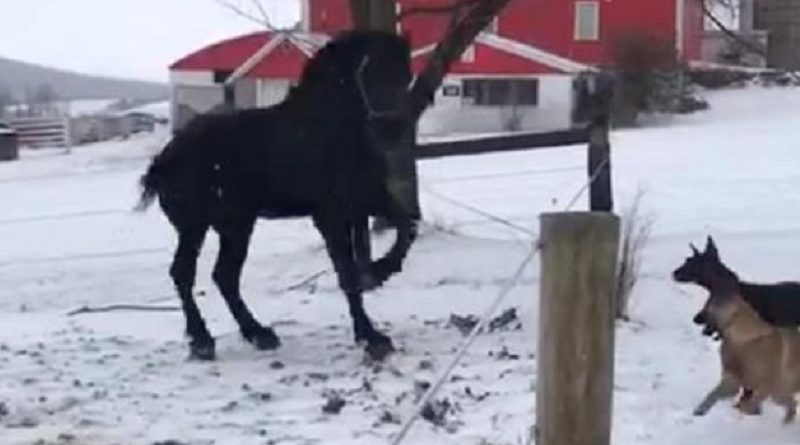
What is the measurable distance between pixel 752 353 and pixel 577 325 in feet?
7.21

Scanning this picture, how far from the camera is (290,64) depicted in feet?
154

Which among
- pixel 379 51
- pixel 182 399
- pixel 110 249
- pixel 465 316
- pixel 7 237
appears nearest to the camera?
pixel 182 399

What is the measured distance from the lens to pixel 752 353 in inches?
238

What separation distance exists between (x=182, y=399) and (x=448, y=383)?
118 cm

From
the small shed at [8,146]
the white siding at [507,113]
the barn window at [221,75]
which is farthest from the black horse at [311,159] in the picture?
the barn window at [221,75]

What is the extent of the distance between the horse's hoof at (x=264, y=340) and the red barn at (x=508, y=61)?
1349 inches

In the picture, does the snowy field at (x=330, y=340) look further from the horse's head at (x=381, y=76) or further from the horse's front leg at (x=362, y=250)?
the horse's head at (x=381, y=76)

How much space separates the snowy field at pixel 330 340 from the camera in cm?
657

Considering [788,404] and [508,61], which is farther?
[508,61]

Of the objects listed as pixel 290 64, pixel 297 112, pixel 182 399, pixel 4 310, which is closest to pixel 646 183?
pixel 4 310

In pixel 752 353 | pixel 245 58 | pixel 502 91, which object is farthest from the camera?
pixel 245 58

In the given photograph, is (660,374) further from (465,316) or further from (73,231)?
(73,231)

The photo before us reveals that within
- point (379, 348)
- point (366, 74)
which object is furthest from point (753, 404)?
point (366, 74)

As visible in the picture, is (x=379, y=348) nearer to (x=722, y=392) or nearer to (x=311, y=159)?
(x=311, y=159)
